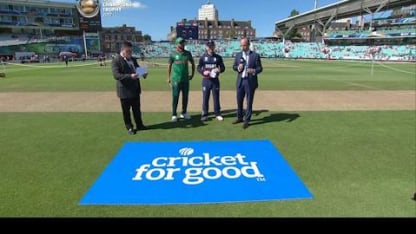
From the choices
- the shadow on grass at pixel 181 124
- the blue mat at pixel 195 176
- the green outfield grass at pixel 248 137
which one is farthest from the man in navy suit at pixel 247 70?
the blue mat at pixel 195 176

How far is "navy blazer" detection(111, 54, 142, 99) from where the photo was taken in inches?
258

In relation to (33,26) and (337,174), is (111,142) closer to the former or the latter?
(337,174)

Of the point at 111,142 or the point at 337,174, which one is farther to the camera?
the point at 111,142

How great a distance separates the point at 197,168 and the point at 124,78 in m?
2.81

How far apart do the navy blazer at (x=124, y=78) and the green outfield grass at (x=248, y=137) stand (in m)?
0.87

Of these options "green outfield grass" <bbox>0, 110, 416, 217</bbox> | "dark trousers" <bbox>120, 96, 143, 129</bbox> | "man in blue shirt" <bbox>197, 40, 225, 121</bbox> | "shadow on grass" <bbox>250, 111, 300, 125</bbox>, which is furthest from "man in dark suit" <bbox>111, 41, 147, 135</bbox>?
"shadow on grass" <bbox>250, 111, 300, 125</bbox>

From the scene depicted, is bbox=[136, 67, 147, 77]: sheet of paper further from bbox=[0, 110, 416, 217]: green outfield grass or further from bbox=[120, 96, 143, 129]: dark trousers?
bbox=[0, 110, 416, 217]: green outfield grass

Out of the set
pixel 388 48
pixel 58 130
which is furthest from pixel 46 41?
pixel 58 130

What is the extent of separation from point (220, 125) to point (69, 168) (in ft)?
12.1

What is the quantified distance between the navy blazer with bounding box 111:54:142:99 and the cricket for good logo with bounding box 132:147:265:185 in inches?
81.6

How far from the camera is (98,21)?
6550cm

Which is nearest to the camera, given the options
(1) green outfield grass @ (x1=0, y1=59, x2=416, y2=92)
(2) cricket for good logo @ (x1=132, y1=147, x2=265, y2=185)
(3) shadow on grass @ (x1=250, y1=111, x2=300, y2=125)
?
(2) cricket for good logo @ (x1=132, y1=147, x2=265, y2=185)

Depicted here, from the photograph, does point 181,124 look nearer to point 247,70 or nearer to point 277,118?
point 247,70

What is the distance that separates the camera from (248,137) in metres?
6.53
